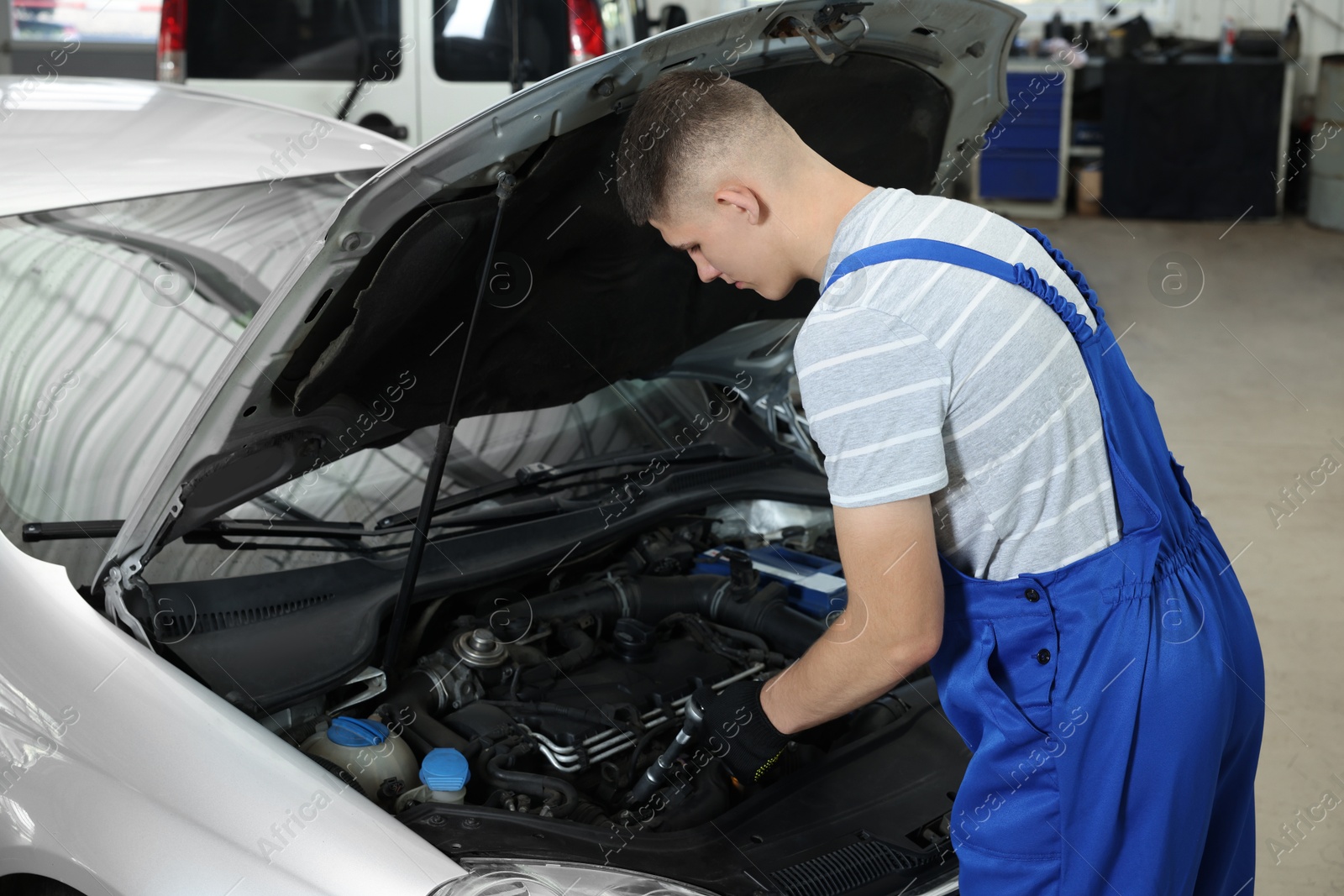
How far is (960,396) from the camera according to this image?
1188 millimetres

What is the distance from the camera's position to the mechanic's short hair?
123 cm

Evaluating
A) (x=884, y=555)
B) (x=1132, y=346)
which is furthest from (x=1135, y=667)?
(x=1132, y=346)

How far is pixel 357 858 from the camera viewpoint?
1.27 meters

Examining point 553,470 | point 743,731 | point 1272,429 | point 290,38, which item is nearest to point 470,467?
point 553,470

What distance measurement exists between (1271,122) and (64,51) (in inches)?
342

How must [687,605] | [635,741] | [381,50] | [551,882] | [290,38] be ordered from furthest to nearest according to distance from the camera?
[381,50] → [290,38] → [687,605] → [635,741] → [551,882]

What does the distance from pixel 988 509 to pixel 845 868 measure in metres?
0.54

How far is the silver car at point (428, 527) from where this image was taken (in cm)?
136

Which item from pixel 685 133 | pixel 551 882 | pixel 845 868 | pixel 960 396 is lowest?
pixel 845 868

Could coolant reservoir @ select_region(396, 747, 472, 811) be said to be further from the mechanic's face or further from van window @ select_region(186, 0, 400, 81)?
van window @ select_region(186, 0, 400, 81)

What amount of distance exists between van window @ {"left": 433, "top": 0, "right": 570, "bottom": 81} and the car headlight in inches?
154

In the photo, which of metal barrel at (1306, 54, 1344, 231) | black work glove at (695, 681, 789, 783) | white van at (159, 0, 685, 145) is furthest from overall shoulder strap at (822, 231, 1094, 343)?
metal barrel at (1306, 54, 1344, 231)

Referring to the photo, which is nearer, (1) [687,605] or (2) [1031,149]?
(1) [687,605]

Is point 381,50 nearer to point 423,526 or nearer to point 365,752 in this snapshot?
point 423,526
